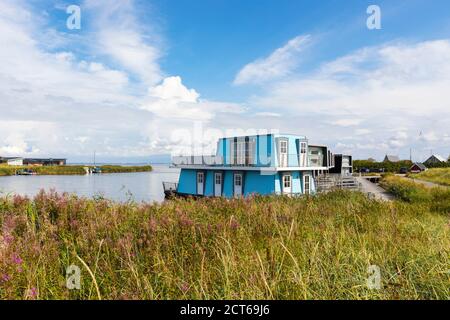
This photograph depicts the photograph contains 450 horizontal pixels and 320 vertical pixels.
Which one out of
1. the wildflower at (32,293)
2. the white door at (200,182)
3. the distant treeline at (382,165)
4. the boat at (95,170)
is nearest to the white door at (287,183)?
the white door at (200,182)

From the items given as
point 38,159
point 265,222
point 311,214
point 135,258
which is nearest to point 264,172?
point 311,214

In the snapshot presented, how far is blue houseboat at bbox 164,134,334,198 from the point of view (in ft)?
74.4

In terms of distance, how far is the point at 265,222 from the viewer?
5.29 metres

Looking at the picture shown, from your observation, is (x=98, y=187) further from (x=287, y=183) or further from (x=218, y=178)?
(x=287, y=183)

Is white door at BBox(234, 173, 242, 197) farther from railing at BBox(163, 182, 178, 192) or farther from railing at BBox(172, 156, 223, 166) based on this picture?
railing at BBox(163, 182, 178, 192)

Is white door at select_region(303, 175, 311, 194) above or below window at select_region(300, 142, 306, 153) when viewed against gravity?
below

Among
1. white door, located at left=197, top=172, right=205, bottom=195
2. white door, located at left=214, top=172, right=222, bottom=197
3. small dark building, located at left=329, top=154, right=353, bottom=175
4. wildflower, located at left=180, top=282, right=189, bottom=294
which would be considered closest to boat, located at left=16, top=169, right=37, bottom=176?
white door, located at left=197, top=172, right=205, bottom=195

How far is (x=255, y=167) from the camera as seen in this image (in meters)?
22.5

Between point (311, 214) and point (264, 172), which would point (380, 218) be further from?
point (264, 172)

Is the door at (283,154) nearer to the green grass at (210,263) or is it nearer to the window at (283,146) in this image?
the window at (283,146)

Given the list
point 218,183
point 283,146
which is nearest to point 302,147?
point 283,146

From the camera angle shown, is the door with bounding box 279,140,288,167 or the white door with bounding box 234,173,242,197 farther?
Answer: the white door with bounding box 234,173,242,197

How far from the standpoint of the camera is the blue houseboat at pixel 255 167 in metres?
22.7
